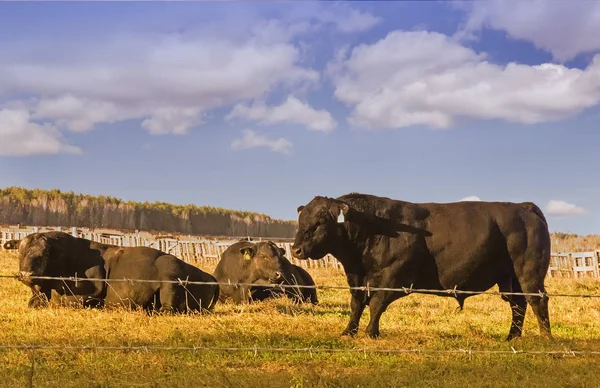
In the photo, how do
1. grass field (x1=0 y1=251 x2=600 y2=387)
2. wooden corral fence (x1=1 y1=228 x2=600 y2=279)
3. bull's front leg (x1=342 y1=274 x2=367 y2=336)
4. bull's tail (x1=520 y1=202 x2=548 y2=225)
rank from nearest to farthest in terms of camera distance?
grass field (x1=0 y1=251 x2=600 y2=387) → bull's front leg (x1=342 y1=274 x2=367 y2=336) → bull's tail (x1=520 y1=202 x2=548 y2=225) → wooden corral fence (x1=1 y1=228 x2=600 y2=279)

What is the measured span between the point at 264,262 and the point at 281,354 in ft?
20.7

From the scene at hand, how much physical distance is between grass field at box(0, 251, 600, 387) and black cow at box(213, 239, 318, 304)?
0.91 metres

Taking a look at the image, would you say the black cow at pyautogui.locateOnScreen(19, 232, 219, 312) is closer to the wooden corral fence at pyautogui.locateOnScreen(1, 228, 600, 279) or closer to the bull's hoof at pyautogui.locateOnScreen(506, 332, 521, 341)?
the bull's hoof at pyautogui.locateOnScreen(506, 332, 521, 341)

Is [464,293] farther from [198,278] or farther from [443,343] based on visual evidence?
[198,278]

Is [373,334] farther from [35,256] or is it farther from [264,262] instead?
[35,256]

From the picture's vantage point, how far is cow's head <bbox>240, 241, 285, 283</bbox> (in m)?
14.9

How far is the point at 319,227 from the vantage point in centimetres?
1016

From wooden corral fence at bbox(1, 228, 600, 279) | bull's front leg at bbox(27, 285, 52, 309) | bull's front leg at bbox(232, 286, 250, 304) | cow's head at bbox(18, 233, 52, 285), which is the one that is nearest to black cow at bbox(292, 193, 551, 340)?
bull's front leg at bbox(232, 286, 250, 304)

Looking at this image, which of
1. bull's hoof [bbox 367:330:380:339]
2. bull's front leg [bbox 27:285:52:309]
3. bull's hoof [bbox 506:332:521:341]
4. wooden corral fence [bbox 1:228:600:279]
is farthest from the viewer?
wooden corral fence [bbox 1:228:600:279]

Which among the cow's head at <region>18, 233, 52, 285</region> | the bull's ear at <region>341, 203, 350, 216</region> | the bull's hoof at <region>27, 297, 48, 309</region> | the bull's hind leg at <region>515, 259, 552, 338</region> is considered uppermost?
the bull's ear at <region>341, 203, 350, 216</region>

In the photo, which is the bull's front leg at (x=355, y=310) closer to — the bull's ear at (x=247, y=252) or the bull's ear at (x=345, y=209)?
the bull's ear at (x=345, y=209)

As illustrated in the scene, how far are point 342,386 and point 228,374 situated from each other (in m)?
1.27

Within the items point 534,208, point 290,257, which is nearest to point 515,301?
point 534,208

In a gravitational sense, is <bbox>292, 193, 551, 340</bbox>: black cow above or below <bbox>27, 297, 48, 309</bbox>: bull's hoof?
above
